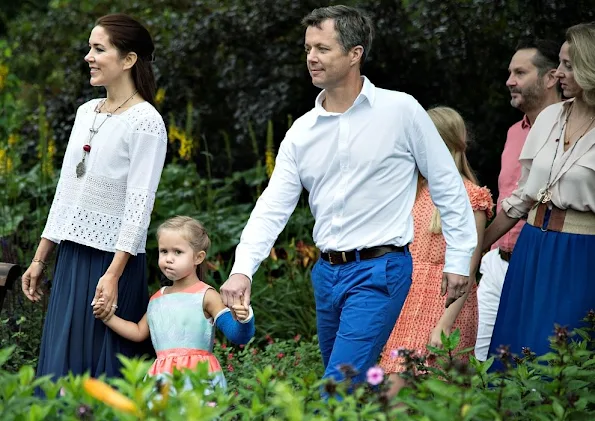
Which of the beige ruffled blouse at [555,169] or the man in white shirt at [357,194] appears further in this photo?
the beige ruffled blouse at [555,169]

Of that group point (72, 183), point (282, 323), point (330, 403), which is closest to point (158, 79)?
point (282, 323)

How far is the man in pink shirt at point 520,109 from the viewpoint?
18.3 ft

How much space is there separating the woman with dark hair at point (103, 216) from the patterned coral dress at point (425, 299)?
122 centimetres

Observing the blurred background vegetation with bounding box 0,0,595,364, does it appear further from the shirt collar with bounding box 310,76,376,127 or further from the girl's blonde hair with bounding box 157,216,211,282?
the shirt collar with bounding box 310,76,376,127

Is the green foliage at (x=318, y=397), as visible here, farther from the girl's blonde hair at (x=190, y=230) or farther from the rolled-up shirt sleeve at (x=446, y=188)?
the girl's blonde hair at (x=190, y=230)

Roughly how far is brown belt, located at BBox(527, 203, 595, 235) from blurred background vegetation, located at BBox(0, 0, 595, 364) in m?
2.31

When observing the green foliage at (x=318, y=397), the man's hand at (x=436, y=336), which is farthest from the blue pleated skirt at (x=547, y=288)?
the green foliage at (x=318, y=397)

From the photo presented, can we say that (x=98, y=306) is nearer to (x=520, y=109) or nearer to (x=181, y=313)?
(x=181, y=313)

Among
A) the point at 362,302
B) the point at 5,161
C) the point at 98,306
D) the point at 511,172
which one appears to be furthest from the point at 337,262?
the point at 5,161

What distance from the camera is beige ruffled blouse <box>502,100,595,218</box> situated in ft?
15.3

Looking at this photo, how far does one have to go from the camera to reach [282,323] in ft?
22.2

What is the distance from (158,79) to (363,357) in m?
5.55

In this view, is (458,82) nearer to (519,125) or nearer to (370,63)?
(370,63)

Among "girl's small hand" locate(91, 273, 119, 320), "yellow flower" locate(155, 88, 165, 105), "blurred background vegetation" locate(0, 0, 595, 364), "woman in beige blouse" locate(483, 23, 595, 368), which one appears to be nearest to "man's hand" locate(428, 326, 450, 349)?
"woman in beige blouse" locate(483, 23, 595, 368)
